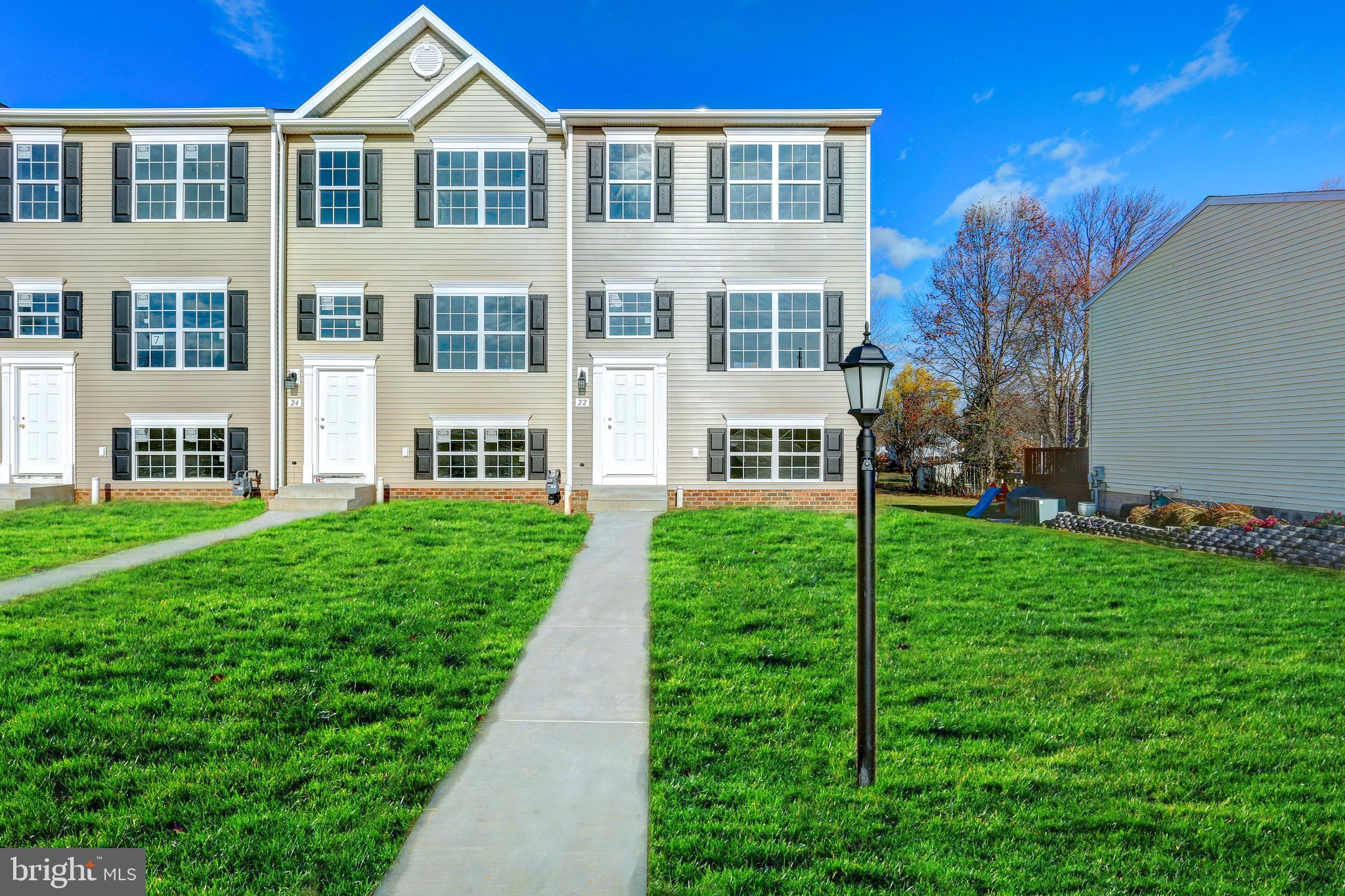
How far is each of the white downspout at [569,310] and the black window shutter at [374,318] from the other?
3994 mm

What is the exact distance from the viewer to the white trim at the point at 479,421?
14352 millimetres

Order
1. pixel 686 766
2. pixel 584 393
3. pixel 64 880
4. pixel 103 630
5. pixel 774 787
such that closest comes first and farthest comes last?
pixel 64 880 < pixel 774 787 < pixel 686 766 < pixel 103 630 < pixel 584 393

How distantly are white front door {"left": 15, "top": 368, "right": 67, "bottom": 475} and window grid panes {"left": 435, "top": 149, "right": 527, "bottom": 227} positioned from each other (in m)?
8.97

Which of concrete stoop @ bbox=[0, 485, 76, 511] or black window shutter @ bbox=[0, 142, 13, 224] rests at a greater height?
black window shutter @ bbox=[0, 142, 13, 224]

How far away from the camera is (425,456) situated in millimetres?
14359

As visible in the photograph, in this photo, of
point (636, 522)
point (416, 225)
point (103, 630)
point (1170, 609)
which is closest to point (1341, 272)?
point (1170, 609)

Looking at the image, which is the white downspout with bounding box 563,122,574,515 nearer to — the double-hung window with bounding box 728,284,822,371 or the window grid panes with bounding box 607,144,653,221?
the window grid panes with bounding box 607,144,653,221

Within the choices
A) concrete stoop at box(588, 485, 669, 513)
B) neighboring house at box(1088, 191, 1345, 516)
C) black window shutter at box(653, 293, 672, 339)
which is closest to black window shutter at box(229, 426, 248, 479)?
concrete stoop at box(588, 485, 669, 513)

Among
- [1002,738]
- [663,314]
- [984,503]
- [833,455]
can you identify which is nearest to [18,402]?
[663,314]

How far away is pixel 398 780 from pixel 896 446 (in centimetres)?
2837

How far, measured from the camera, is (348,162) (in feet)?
47.0

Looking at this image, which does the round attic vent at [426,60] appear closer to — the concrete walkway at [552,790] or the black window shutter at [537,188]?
the black window shutter at [537,188]

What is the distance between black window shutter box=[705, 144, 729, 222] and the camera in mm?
14305

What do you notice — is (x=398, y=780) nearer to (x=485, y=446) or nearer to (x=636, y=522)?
(x=636, y=522)
